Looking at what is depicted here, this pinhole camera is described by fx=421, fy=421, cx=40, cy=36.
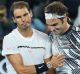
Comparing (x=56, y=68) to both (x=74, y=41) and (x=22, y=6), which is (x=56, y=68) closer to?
(x=74, y=41)

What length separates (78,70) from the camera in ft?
16.5

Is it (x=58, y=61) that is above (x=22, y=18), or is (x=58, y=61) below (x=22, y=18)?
below

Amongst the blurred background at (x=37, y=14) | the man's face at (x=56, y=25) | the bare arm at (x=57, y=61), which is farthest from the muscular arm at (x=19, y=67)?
the blurred background at (x=37, y=14)

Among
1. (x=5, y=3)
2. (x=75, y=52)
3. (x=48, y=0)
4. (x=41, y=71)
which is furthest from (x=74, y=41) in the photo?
(x=5, y=3)

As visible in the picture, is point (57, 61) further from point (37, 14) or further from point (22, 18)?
point (37, 14)

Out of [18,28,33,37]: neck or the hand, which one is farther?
[18,28,33,37]: neck

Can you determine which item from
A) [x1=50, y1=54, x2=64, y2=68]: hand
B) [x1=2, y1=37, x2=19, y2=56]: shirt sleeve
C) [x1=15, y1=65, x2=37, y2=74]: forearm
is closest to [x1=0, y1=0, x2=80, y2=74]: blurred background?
[x1=2, y1=37, x2=19, y2=56]: shirt sleeve

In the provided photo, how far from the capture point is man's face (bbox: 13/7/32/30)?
4988 mm

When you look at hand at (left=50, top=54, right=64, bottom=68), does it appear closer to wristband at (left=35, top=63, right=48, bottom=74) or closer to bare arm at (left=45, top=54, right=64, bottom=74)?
bare arm at (left=45, top=54, right=64, bottom=74)

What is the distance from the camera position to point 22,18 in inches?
197

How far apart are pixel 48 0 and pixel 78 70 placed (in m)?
2.64

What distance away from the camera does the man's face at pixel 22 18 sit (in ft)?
16.4

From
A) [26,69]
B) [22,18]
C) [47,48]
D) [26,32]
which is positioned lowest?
[26,69]

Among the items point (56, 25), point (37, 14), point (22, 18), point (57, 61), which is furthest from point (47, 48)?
point (37, 14)
